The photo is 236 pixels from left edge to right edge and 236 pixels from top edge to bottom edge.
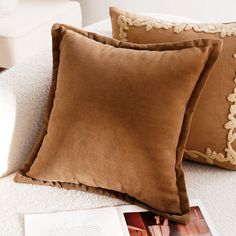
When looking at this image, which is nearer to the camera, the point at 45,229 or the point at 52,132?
the point at 45,229

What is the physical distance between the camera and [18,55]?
1.85 m

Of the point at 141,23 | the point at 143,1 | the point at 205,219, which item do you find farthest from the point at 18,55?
the point at 205,219

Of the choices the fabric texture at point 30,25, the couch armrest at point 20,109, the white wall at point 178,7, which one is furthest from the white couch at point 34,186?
the white wall at point 178,7

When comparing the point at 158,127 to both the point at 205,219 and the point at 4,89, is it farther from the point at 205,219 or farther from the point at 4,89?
the point at 4,89

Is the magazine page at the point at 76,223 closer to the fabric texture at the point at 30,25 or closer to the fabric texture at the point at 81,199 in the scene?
the fabric texture at the point at 81,199

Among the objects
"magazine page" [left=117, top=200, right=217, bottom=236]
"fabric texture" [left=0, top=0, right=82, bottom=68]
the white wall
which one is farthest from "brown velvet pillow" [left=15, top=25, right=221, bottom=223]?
the white wall

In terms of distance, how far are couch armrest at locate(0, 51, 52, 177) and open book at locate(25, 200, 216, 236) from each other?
0.21 meters

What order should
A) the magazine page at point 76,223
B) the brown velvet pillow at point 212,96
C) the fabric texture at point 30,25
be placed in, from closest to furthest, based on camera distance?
the magazine page at point 76,223
the brown velvet pillow at point 212,96
the fabric texture at point 30,25

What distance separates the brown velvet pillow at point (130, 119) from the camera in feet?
3.19

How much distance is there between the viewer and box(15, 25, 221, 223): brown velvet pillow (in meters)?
0.97

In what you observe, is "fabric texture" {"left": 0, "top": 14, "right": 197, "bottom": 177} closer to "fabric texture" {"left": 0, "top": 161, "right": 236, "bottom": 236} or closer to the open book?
"fabric texture" {"left": 0, "top": 161, "right": 236, "bottom": 236}

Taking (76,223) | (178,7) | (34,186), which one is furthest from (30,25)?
(76,223)

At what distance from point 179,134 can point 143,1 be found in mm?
1263

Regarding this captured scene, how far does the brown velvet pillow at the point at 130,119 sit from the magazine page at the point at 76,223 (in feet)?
0.26
